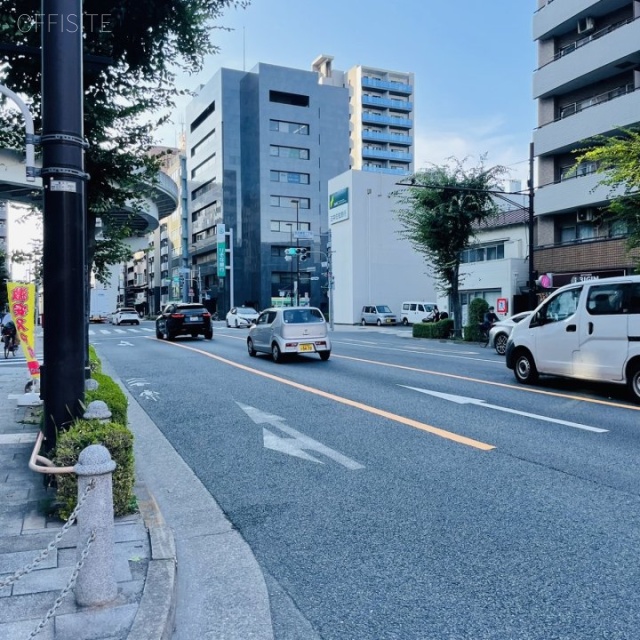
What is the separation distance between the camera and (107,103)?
8758 mm

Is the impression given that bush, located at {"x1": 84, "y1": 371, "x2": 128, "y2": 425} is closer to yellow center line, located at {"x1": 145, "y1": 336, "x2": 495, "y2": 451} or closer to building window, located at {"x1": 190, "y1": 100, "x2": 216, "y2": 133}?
yellow center line, located at {"x1": 145, "y1": 336, "x2": 495, "y2": 451}

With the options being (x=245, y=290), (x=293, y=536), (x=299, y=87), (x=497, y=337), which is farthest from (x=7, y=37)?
(x=299, y=87)

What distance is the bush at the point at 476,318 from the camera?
26.5 m

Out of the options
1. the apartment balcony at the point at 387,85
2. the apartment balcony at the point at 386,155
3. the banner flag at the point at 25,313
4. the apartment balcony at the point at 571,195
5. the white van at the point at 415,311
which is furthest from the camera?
the apartment balcony at the point at 387,85

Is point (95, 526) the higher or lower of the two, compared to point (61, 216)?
lower

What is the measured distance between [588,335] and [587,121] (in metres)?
21.6

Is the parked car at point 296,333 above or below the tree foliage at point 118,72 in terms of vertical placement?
below

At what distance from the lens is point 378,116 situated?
82.9 meters

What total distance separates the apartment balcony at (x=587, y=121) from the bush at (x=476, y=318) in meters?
8.63

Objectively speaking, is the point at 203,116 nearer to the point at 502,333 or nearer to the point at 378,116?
the point at 378,116

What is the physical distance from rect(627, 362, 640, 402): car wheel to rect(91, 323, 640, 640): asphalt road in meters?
0.34

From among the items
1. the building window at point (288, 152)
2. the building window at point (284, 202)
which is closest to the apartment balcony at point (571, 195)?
the building window at point (284, 202)

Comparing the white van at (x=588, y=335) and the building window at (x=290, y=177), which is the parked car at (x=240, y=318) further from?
the white van at (x=588, y=335)

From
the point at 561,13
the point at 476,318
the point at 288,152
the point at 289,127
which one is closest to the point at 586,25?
the point at 561,13
